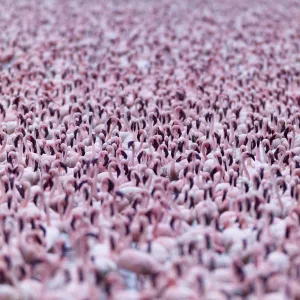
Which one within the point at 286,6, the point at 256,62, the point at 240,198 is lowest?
the point at 240,198

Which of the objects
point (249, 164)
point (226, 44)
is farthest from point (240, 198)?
point (226, 44)

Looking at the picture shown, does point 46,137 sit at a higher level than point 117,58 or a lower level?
lower

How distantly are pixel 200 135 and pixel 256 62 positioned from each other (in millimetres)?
3796

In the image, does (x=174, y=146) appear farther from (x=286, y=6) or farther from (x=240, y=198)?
(x=286, y=6)

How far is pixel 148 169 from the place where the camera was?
5.41m

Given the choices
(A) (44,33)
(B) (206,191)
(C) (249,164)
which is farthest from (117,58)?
(B) (206,191)

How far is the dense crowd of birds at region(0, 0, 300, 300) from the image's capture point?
387 cm

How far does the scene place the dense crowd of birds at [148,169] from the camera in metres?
3.87

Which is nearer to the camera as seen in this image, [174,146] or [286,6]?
[174,146]

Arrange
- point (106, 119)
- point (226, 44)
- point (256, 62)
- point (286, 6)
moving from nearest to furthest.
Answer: point (106, 119)
point (256, 62)
point (226, 44)
point (286, 6)

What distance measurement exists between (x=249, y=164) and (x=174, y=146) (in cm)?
87

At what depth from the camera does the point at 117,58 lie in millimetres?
10188

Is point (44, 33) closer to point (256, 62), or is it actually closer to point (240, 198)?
point (256, 62)

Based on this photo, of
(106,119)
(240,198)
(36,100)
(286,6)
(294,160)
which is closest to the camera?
(240,198)
